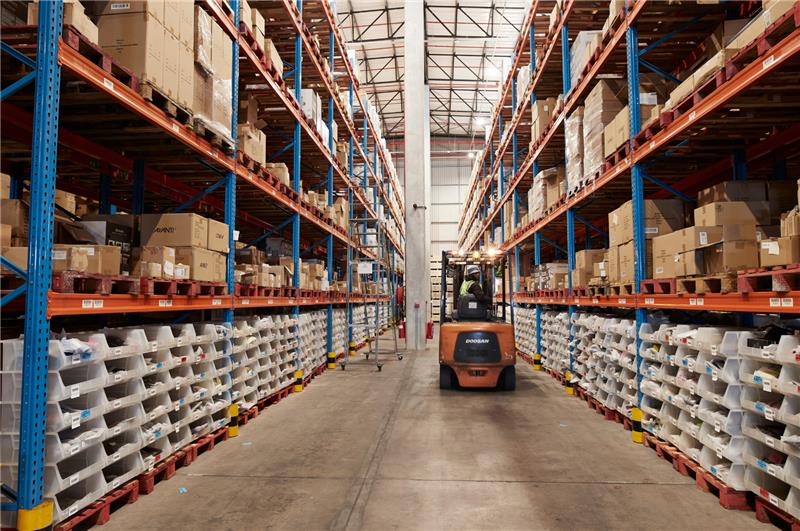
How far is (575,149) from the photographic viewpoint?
7211 mm

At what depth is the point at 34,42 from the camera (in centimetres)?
299

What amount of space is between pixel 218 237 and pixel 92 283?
6.02 feet

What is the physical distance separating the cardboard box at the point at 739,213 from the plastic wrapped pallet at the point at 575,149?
3063 mm

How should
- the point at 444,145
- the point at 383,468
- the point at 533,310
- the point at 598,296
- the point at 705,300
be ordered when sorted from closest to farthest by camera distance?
the point at 705,300, the point at 383,468, the point at 598,296, the point at 533,310, the point at 444,145

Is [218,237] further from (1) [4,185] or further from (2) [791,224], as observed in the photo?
(2) [791,224]

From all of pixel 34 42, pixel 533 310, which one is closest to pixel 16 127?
pixel 34 42

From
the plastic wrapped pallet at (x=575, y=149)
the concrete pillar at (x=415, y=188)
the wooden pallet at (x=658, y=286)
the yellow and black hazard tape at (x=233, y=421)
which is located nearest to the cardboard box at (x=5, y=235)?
the yellow and black hazard tape at (x=233, y=421)

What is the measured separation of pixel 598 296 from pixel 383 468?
3.70 meters

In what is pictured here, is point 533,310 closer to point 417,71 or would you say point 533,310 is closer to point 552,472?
point 552,472

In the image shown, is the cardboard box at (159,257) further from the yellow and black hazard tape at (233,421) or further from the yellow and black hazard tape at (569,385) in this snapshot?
the yellow and black hazard tape at (569,385)

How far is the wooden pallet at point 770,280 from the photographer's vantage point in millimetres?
2986

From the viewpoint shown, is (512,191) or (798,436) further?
(512,191)

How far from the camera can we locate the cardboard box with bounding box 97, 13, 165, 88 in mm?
3760

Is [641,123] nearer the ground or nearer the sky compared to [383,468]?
nearer the sky
